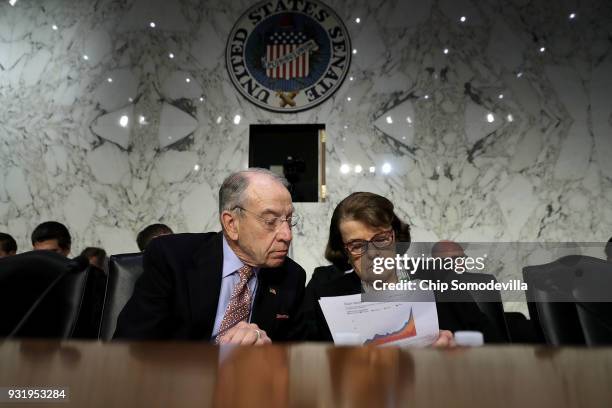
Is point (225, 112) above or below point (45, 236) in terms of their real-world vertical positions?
above

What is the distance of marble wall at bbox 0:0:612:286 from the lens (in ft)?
14.7

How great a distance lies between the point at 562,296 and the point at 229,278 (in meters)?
1.02

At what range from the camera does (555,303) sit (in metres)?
1.39

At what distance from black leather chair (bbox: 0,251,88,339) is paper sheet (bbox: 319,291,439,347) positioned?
630 millimetres

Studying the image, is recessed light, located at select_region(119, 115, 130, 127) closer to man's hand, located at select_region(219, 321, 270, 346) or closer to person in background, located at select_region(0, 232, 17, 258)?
person in background, located at select_region(0, 232, 17, 258)

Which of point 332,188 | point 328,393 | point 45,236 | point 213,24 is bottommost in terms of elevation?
point 328,393

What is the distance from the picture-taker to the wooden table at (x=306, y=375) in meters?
0.41

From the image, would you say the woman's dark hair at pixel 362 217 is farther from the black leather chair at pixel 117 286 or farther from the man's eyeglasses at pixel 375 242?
the black leather chair at pixel 117 286

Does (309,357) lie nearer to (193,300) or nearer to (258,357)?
(258,357)

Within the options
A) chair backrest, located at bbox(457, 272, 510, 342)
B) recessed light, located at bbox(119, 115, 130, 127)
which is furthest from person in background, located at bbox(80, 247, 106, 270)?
chair backrest, located at bbox(457, 272, 510, 342)

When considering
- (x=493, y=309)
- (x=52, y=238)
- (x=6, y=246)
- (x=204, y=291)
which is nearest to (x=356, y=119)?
(x=52, y=238)

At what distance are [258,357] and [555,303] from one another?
1.07m

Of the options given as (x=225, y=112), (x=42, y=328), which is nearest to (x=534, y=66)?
(x=225, y=112)

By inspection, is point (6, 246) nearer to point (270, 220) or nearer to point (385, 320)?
point (270, 220)
